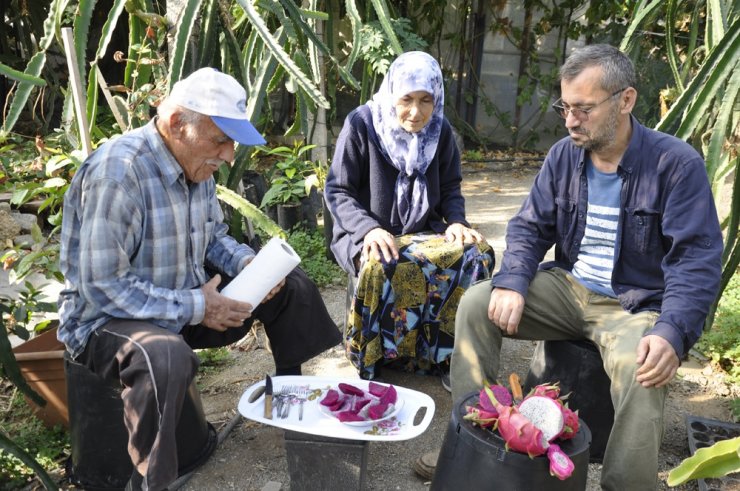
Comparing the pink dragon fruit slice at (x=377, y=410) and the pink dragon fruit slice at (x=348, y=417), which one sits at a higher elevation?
the pink dragon fruit slice at (x=377, y=410)

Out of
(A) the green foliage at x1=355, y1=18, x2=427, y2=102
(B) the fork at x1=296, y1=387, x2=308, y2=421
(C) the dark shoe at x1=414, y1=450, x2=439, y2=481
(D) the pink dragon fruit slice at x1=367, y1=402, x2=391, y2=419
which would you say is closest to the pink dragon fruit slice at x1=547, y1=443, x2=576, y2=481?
(D) the pink dragon fruit slice at x1=367, y1=402, x2=391, y2=419

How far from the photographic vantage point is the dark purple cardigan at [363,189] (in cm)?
308

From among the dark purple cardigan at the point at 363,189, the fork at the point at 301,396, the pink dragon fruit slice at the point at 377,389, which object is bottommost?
the fork at the point at 301,396

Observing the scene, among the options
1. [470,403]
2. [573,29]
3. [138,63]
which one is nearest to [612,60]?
[470,403]

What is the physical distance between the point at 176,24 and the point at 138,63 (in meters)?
0.30

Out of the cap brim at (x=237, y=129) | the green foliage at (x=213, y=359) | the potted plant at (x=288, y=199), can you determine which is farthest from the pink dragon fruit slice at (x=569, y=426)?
the potted plant at (x=288, y=199)

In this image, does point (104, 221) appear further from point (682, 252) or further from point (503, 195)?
point (503, 195)

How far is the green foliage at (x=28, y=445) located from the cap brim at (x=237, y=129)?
127cm

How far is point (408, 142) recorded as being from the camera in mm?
3094

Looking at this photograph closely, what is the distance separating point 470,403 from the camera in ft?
6.88

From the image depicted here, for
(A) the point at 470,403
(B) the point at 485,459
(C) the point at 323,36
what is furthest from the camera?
(C) the point at 323,36

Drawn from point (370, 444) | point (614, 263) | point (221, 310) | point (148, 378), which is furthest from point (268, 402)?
point (614, 263)

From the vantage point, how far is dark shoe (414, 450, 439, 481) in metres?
2.51

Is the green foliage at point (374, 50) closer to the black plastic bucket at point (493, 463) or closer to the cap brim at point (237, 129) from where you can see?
the cap brim at point (237, 129)
